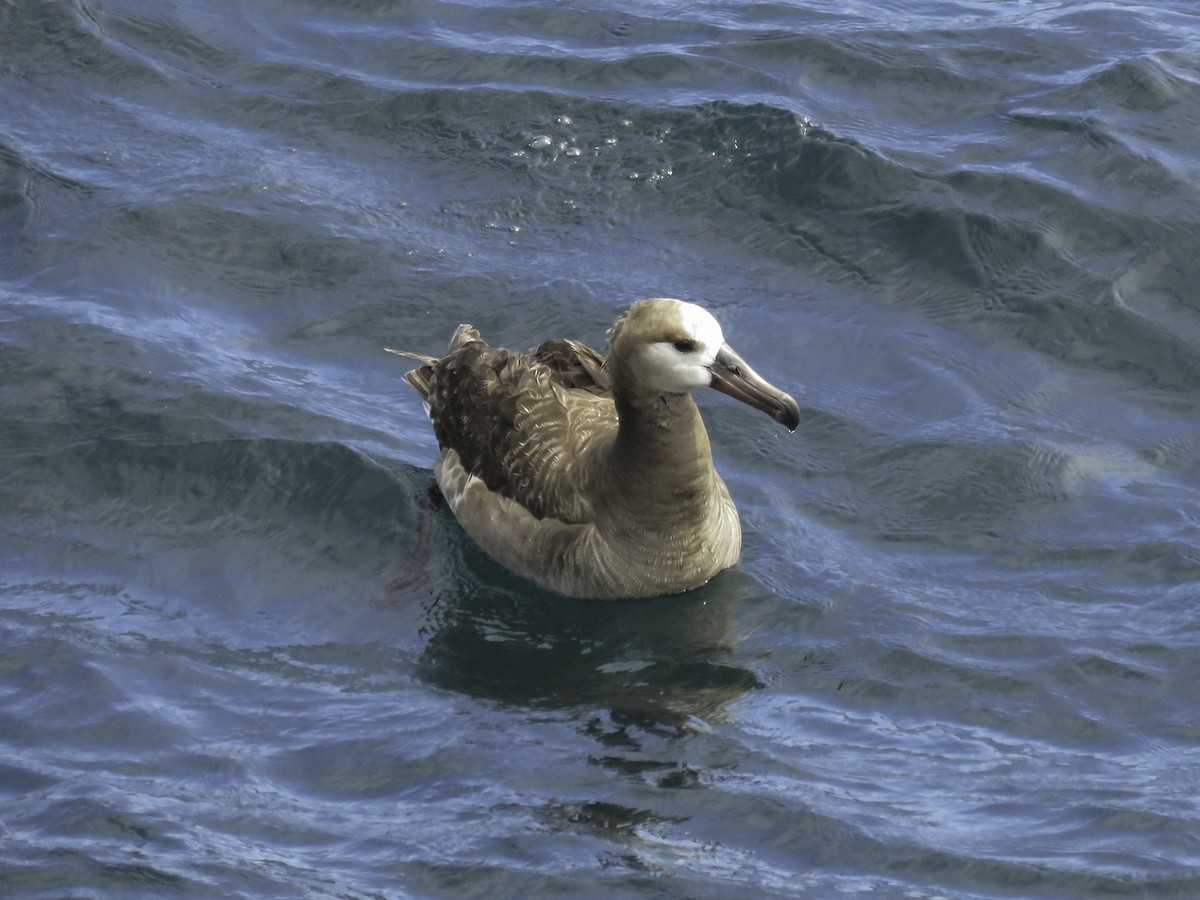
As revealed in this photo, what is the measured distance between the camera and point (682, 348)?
8.49 metres

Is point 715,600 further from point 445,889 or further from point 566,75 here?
point 566,75

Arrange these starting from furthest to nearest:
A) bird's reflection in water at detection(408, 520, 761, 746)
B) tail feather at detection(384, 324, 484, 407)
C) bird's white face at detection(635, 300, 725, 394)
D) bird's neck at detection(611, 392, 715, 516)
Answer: tail feather at detection(384, 324, 484, 407)
bird's neck at detection(611, 392, 715, 516)
bird's white face at detection(635, 300, 725, 394)
bird's reflection in water at detection(408, 520, 761, 746)

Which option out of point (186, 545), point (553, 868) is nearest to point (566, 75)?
point (186, 545)

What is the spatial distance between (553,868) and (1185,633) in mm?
3369

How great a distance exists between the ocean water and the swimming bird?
0.83 feet

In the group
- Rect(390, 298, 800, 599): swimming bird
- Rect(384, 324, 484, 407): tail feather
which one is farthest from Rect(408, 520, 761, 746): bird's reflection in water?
Rect(384, 324, 484, 407): tail feather

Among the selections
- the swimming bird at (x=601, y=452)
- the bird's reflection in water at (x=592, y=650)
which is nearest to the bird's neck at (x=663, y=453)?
the swimming bird at (x=601, y=452)

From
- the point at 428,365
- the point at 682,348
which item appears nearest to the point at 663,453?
the point at 682,348

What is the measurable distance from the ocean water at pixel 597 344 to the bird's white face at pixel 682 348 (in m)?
1.22

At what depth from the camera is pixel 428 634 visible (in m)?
8.84

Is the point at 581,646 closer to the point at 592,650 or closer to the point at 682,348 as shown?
the point at 592,650

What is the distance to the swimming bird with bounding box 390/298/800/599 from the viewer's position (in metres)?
8.54

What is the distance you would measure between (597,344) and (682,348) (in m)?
2.61

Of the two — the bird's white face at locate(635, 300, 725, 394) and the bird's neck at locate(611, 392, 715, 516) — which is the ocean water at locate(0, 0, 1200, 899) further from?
the bird's white face at locate(635, 300, 725, 394)
